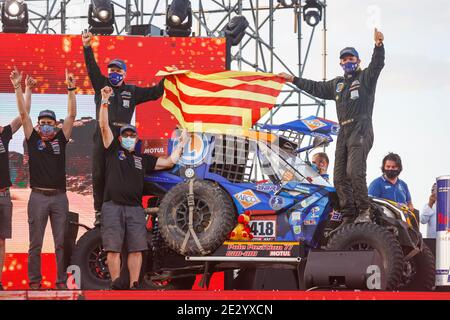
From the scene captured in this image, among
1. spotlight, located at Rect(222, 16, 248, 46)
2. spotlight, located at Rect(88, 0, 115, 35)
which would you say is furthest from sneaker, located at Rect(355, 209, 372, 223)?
spotlight, located at Rect(88, 0, 115, 35)

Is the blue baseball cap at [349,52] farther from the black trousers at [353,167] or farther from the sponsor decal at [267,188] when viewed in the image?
the sponsor decal at [267,188]

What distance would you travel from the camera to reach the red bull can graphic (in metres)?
9.45

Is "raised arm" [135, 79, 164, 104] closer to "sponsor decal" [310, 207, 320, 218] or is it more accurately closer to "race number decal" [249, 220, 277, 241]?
"race number decal" [249, 220, 277, 241]

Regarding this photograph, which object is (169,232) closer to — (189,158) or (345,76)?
(189,158)

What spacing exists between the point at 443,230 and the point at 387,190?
7.61 ft

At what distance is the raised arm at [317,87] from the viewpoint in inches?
434

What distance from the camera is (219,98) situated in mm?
11281

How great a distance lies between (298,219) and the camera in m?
10.6

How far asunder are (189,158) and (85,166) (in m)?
4.60

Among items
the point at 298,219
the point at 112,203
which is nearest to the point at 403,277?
the point at 298,219

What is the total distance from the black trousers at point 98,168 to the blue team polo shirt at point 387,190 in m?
3.12

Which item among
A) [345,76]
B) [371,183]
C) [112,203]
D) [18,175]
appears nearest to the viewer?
[112,203]

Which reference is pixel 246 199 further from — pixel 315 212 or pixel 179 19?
pixel 179 19

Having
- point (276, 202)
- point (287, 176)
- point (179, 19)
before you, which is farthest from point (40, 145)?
point (179, 19)
